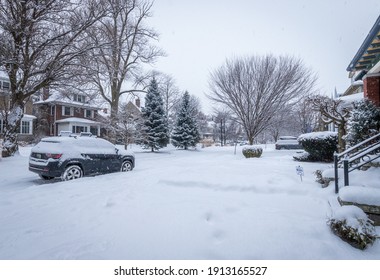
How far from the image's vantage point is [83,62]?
13047 millimetres

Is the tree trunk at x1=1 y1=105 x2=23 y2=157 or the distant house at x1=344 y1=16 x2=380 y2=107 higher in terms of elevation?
the distant house at x1=344 y1=16 x2=380 y2=107

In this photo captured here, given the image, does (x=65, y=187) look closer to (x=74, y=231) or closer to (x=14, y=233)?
(x=14, y=233)

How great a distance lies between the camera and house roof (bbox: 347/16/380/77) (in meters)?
5.93

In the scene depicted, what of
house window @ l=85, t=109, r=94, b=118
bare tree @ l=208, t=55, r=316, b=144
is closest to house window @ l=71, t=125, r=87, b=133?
house window @ l=85, t=109, r=94, b=118

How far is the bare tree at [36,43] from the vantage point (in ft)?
35.6

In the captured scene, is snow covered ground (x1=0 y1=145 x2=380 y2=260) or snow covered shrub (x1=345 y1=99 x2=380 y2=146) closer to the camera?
snow covered ground (x1=0 y1=145 x2=380 y2=260)

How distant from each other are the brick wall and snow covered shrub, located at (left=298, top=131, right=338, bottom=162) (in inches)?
107

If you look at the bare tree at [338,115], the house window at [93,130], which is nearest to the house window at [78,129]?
the house window at [93,130]

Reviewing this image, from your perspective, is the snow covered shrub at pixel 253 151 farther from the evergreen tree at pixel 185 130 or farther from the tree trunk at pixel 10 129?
the tree trunk at pixel 10 129

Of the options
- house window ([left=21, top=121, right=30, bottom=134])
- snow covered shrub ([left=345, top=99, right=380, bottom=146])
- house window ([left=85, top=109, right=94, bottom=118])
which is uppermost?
house window ([left=85, top=109, right=94, bottom=118])

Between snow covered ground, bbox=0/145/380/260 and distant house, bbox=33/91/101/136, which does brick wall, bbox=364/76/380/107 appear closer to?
snow covered ground, bbox=0/145/380/260

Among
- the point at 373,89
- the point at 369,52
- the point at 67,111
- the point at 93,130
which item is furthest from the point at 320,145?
the point at 67,111

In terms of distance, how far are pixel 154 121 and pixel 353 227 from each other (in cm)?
2183

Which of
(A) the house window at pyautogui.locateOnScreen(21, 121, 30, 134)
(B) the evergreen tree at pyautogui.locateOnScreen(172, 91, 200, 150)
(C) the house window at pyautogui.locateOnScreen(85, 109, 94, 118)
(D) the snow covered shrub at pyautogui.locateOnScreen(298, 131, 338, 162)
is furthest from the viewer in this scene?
(C) the house window at pyautogui.locateOnScreen(85, 109, 94, 118)
